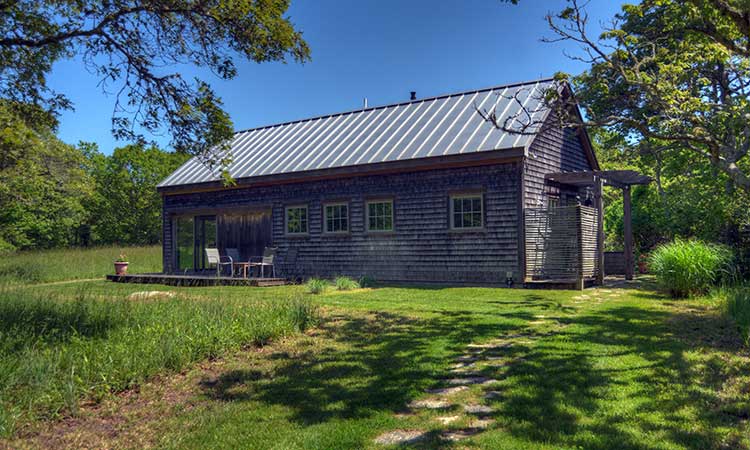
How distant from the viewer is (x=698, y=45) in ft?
29.6

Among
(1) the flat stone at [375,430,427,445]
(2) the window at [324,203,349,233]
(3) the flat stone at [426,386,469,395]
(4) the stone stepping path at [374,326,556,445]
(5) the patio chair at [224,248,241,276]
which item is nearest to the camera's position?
(1) the flat stone at [375,430,427,445]

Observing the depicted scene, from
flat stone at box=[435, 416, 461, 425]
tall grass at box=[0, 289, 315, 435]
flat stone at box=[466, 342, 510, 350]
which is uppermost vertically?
tall grass at box=[0, 289, 315, 435]

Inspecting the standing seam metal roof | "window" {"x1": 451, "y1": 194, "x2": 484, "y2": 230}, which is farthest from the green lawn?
the standing seam metal roof

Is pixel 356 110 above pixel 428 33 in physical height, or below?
below

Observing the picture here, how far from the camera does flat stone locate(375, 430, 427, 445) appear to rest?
11.1 ft

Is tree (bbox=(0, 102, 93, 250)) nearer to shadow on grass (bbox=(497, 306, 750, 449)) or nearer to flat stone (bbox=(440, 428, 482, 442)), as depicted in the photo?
flat stone (bbox=(440, 428, 482, 442))

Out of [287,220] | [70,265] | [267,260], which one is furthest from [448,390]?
[70,265]

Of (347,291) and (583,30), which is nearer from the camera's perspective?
(583,30)

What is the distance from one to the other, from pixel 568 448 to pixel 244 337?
13.3 feet

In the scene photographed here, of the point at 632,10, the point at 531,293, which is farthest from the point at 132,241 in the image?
the point at 632,10

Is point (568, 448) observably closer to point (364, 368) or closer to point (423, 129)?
point (364, 368)

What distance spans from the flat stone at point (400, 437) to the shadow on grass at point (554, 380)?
11cm

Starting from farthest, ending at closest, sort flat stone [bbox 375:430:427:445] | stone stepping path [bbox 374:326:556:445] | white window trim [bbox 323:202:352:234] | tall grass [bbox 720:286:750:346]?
1. white window trim [bbox 323:202:352:234]
2. tall grass [bbox 720:286:750:346]
3. stone stepping path [bbox 374:326:556:445]
4. flat stone [bbox 375:430:427:445]

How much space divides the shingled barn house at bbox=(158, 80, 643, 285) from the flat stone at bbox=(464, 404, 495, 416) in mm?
7876
